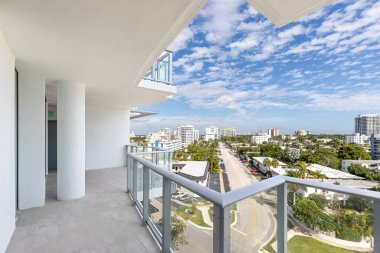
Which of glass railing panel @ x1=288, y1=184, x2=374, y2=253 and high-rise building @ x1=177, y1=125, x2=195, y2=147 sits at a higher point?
glass railing panel @ x1=288, y1=184, x2=374, y2=253

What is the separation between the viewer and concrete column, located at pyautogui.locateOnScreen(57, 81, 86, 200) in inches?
189

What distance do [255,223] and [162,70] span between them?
19.7 ft

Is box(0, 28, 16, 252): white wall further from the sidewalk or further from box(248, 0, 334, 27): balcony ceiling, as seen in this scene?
box(248, 0, 334, 27): balcony ceiling

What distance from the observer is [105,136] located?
9508 mm

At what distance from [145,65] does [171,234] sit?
119 inches

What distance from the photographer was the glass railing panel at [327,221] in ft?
4.56

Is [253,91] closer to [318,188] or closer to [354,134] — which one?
[354,134]

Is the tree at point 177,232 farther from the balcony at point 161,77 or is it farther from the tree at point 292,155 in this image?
the tree at point 292,155

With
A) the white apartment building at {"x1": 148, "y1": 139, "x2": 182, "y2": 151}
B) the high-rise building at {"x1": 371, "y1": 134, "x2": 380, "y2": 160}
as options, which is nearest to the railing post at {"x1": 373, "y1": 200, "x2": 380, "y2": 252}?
the white apartment building at {"x1": 148, "y1": 139, "x2": 182, "y2": 151}

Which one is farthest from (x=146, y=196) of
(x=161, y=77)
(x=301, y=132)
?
(x=301, y=132)

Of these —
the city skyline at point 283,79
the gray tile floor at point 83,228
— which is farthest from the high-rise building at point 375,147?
the gray tile floor at point 83,228

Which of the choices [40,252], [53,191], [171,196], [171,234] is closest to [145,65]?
[171,196]

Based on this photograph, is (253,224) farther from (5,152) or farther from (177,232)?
(5,152)

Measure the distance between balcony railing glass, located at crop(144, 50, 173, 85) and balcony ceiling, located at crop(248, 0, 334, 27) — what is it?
475 centimetres
